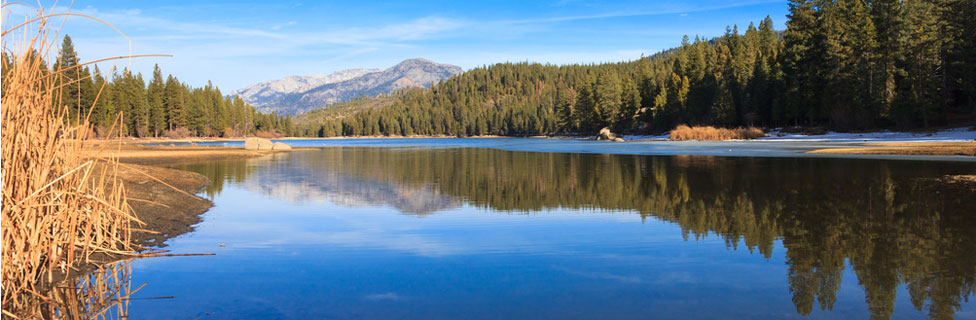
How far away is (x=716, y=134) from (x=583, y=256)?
2479 inches

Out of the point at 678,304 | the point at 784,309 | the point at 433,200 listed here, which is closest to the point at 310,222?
the point at 433,200

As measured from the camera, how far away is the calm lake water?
6.09 m

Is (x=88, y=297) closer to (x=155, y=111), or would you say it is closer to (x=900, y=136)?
(x=900, y=136)

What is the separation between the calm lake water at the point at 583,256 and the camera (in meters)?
6.09

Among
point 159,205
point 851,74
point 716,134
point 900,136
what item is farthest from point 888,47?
point 159,205

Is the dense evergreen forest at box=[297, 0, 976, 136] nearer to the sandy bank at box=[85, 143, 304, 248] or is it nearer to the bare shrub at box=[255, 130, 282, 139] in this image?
the sandy bank at box=[85, 143, 304, 248]

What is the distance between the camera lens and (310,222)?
1207cm

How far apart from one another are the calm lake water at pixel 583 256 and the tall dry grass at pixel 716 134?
50479mm

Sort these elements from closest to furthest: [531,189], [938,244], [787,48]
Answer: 1. [938,244]
2. [531,189]
3. [787,48]

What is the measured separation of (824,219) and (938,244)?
8.01 ft

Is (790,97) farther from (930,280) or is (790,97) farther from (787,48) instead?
(930,280)

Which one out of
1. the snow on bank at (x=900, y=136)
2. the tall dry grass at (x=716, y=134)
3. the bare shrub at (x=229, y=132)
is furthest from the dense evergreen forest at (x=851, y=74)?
the bare shrub at (x=229, y=132)

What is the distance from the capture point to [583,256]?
27.9ft

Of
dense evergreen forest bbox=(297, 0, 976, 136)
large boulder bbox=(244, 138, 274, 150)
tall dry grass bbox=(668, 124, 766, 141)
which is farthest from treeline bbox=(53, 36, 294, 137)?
dense evergreen forest bbox=(297, 0, 976, 136)
